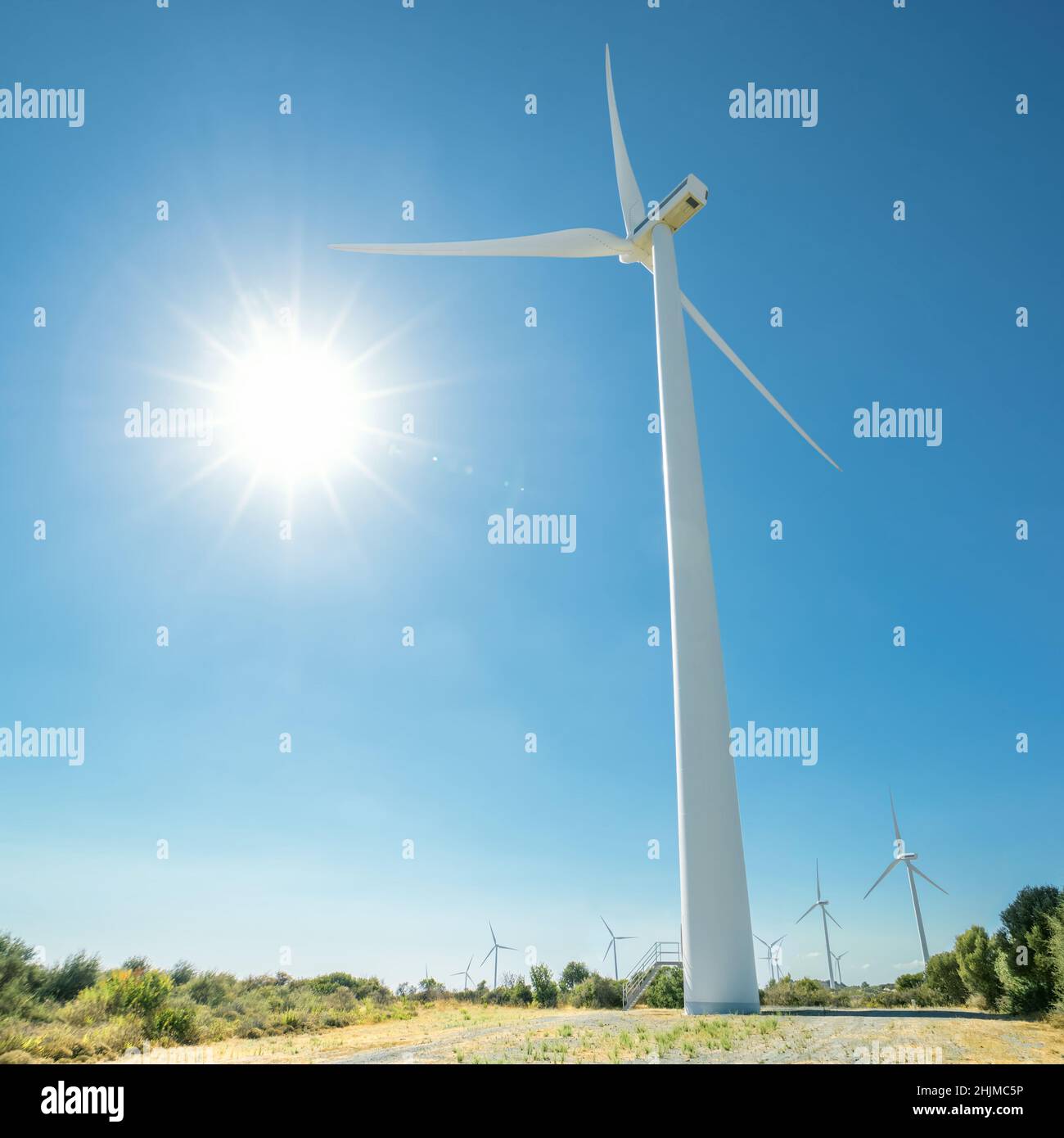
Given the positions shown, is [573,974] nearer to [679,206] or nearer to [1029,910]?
[1029,910]

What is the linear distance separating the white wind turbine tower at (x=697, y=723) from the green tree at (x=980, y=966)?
12564 mm

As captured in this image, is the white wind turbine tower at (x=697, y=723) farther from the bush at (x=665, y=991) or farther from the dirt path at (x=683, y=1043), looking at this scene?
the bush at (x=665, y=991)

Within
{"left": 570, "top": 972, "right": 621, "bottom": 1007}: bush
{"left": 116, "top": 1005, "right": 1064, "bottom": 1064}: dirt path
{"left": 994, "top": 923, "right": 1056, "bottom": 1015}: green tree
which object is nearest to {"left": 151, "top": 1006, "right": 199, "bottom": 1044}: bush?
{"left": 116, "top": 1005, "right": 1064, "bottom": 1064}: dirt path

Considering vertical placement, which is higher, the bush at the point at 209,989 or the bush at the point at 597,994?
the bush at the point at 209,989

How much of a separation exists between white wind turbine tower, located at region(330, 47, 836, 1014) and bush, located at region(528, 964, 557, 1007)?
1892 centimetres

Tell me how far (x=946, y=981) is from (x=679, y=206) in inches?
1492

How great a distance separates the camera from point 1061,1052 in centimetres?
1288

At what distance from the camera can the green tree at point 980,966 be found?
2564 cm

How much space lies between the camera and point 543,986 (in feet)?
118

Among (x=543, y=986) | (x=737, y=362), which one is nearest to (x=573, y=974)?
(x=543, y=986)

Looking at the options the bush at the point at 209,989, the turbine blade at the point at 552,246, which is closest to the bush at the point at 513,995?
the bush at the point at 209,989

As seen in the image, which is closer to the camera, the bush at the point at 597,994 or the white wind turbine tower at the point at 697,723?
the white wind turbine tower at the point at 697,723
